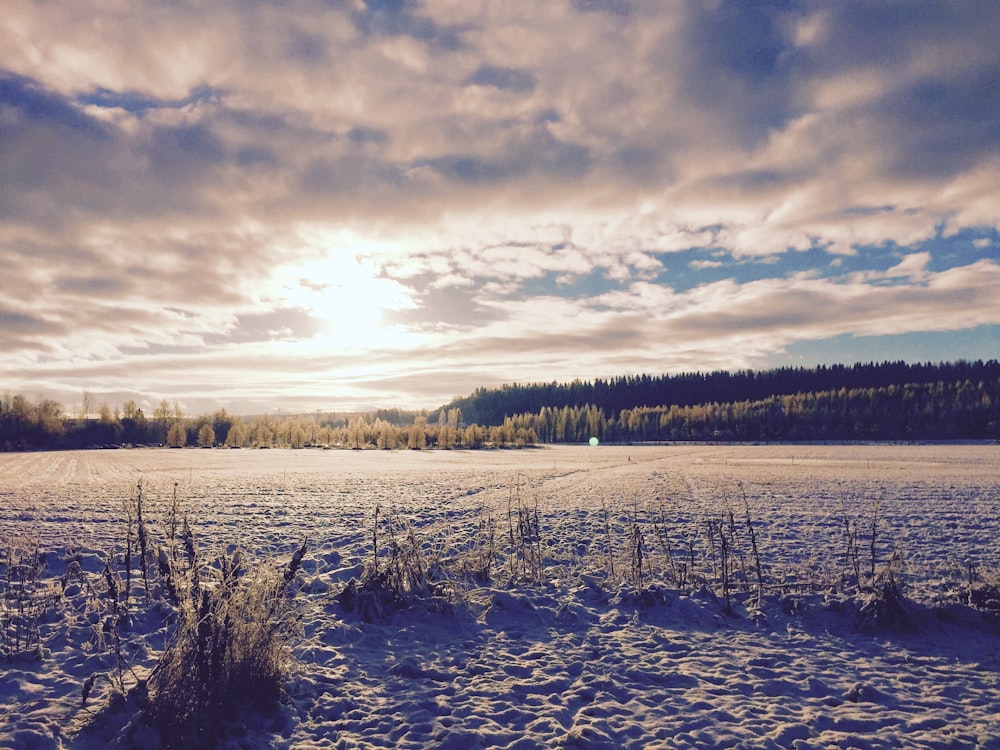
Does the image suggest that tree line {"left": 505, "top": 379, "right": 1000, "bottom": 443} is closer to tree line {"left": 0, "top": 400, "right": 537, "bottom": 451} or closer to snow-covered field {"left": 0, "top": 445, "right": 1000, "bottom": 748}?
tree line {"left": 0, "top": 400, "right": 537, "bottom": 451}

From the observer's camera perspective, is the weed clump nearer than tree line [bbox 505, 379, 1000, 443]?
Yes

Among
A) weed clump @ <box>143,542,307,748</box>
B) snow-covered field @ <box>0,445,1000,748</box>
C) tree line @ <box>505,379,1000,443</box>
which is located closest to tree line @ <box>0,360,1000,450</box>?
tree line @ <box>505,379,1000,443</box>

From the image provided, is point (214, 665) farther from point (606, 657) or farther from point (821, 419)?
point (821, 419)

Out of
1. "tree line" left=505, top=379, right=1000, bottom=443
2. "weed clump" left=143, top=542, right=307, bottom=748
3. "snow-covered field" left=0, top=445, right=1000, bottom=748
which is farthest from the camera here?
"tree line" left=505, top=379, right=1000, bottom=443

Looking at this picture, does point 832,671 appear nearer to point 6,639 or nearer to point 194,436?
point 6,639

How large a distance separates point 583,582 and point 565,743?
5.65 metres

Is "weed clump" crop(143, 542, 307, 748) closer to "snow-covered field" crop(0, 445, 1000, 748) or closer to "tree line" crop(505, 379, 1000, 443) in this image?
"snow-covered field" crop(0, 445, 1000, 748)

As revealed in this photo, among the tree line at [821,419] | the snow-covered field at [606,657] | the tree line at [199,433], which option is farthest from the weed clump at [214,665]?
the tree line at [821,419]

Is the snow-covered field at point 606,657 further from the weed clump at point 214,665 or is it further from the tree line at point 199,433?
the tree line at point 199,433

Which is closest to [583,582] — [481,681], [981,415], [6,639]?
[481,681]

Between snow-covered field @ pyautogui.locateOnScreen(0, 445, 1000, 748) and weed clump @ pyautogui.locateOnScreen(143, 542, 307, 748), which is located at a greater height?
weed clump @ pyautogui.locateOnScreen(143, 542, 307, 748)

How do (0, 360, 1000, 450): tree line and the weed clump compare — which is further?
(0, 360, 1000, 450): tree line

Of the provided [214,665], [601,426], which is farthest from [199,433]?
[214,665]

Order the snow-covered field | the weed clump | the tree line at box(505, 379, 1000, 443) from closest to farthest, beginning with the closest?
the weed clump
the snow-covered field
the tree line at box(505, 379, 1000, 443)
